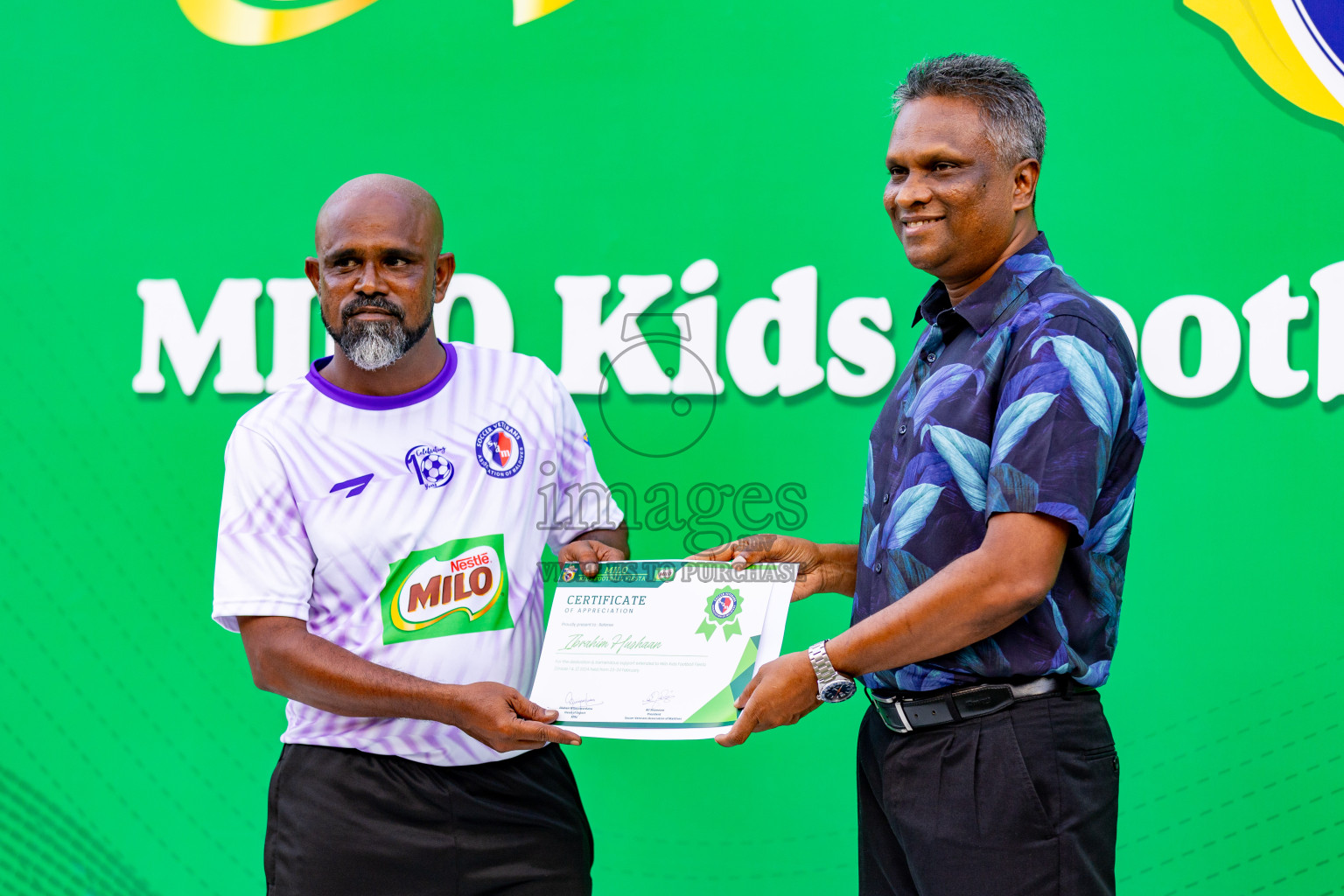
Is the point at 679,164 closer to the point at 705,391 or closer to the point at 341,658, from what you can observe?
the point at 705,391

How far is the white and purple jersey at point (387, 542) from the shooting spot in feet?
6.93

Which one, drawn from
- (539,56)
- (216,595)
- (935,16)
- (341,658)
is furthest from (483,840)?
(935,16)

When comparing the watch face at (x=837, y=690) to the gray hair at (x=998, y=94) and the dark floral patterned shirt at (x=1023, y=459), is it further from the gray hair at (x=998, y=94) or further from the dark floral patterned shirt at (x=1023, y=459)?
the gray hair at (x=998, y=94)

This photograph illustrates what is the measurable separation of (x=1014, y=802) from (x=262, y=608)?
4.39 ft

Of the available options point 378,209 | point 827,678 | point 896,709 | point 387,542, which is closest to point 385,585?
point 387,542

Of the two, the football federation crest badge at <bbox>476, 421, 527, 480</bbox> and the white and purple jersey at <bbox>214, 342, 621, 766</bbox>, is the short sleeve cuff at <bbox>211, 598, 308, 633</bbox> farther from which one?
the football federation crest badge at <bbox>476, 421, 527, 480</bbox>

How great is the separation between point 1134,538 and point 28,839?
3220 mm

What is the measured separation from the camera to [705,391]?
10.2ft

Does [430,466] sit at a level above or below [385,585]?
above

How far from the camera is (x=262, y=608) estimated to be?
2057 mm

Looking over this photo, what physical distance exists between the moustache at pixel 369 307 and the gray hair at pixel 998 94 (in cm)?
105

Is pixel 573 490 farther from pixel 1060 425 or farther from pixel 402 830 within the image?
pixel 1060 425

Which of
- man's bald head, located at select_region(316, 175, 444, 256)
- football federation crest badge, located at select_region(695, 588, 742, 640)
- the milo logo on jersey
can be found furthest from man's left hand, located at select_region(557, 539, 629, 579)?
man's bald head, located at select_region(316, 175, 444, 256)
